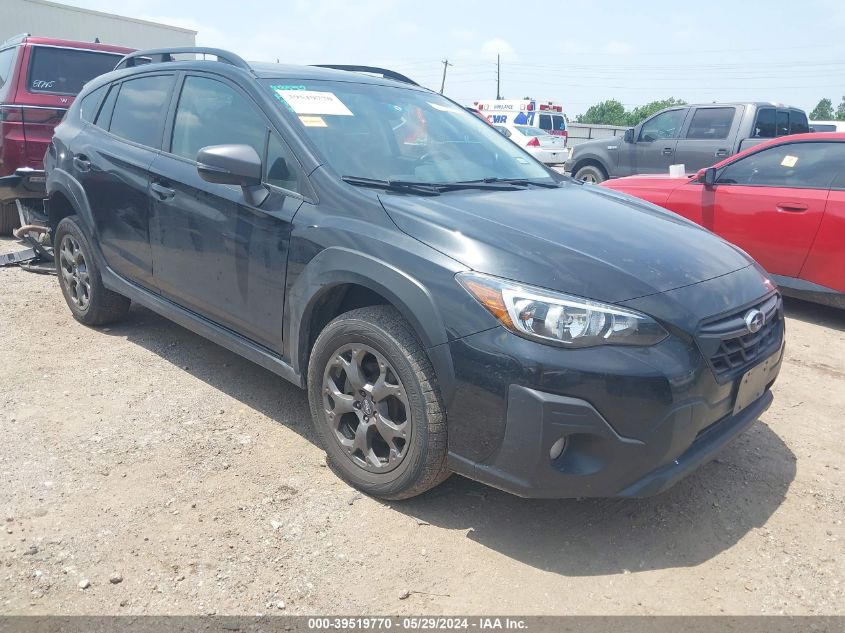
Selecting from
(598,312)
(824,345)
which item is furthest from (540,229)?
(824,345)

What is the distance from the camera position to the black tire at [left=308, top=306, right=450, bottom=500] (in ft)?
8.26

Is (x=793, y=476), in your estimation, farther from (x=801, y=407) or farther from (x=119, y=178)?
(x=119, y=178)

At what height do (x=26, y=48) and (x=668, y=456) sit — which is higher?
(x=26, y=48)

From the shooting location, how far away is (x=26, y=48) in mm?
6887

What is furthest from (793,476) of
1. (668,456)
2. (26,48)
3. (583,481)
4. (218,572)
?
(26,48)

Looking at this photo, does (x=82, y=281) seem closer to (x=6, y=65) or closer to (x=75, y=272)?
(x=75, y=272)

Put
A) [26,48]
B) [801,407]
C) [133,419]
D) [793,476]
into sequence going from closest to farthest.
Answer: [793,476] < [133,419] < [801,407] < [26,48]

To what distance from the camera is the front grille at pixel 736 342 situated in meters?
2.46

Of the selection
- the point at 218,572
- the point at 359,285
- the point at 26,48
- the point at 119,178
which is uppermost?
the point at 26,48

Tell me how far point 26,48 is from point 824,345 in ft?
25.3

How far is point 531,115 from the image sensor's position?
27.9 metres

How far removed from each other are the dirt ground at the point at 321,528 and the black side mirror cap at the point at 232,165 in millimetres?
1226

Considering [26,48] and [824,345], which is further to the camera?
[26,48]

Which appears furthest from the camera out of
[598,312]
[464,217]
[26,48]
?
[26,48]
